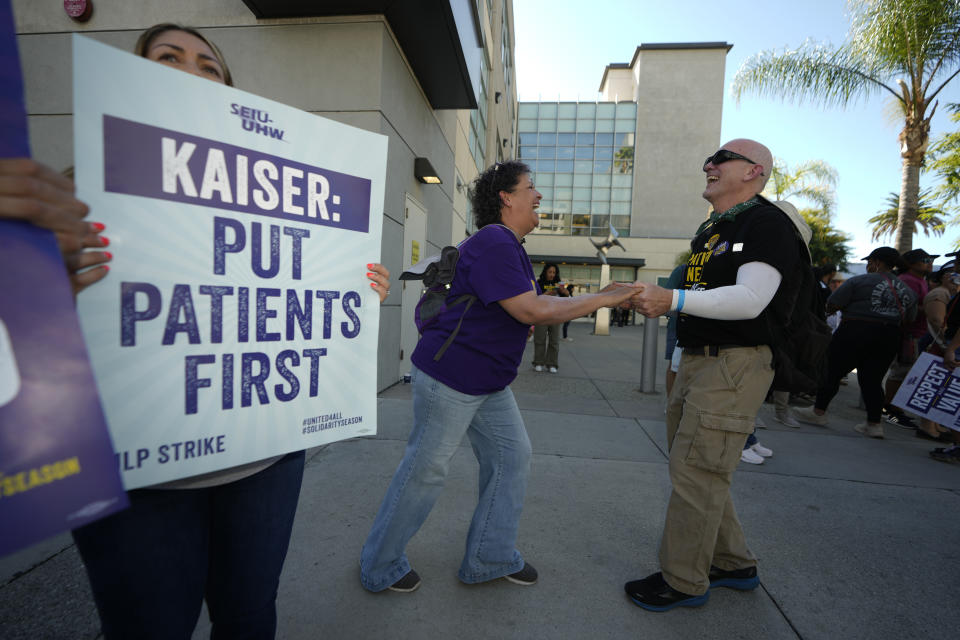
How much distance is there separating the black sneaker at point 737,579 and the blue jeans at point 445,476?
0.98 meters

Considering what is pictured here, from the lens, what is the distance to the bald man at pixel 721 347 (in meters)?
1.92

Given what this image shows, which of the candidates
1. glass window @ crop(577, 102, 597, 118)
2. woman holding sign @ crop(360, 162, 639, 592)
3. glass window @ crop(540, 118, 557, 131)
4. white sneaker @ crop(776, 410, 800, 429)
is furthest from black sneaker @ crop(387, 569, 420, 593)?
glass window @ crop(577, 102, 597, 118)

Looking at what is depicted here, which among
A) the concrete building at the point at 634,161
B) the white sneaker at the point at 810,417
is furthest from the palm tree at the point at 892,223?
the white sneaker at the point at 810,417

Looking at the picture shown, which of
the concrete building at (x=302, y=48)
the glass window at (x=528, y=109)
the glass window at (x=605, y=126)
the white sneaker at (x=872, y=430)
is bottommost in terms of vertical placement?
the white sneaker at (x=872, y=430)

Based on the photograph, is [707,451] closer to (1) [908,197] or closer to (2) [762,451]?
(2) [762,451]

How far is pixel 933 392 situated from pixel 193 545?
248 inches

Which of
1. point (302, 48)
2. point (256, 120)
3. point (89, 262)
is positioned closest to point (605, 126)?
point (302, 48)

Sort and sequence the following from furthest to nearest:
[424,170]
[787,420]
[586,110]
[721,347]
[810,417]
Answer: [586,110], [424,170], [810,417], [787,420], [721,347]

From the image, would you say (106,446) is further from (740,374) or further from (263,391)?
(740,374)

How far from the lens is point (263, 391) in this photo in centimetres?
123

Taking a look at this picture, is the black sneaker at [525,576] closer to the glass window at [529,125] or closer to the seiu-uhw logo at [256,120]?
the seiu-uhw logo at [256,120]

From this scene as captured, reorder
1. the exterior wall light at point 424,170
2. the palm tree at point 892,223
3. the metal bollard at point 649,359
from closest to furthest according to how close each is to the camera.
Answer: the exterior wall light at point 424,170 < the metal bollard at point 649,359 < the palm tree at point 892,223

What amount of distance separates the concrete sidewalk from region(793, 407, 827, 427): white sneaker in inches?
41.1

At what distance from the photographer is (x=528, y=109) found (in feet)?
114
